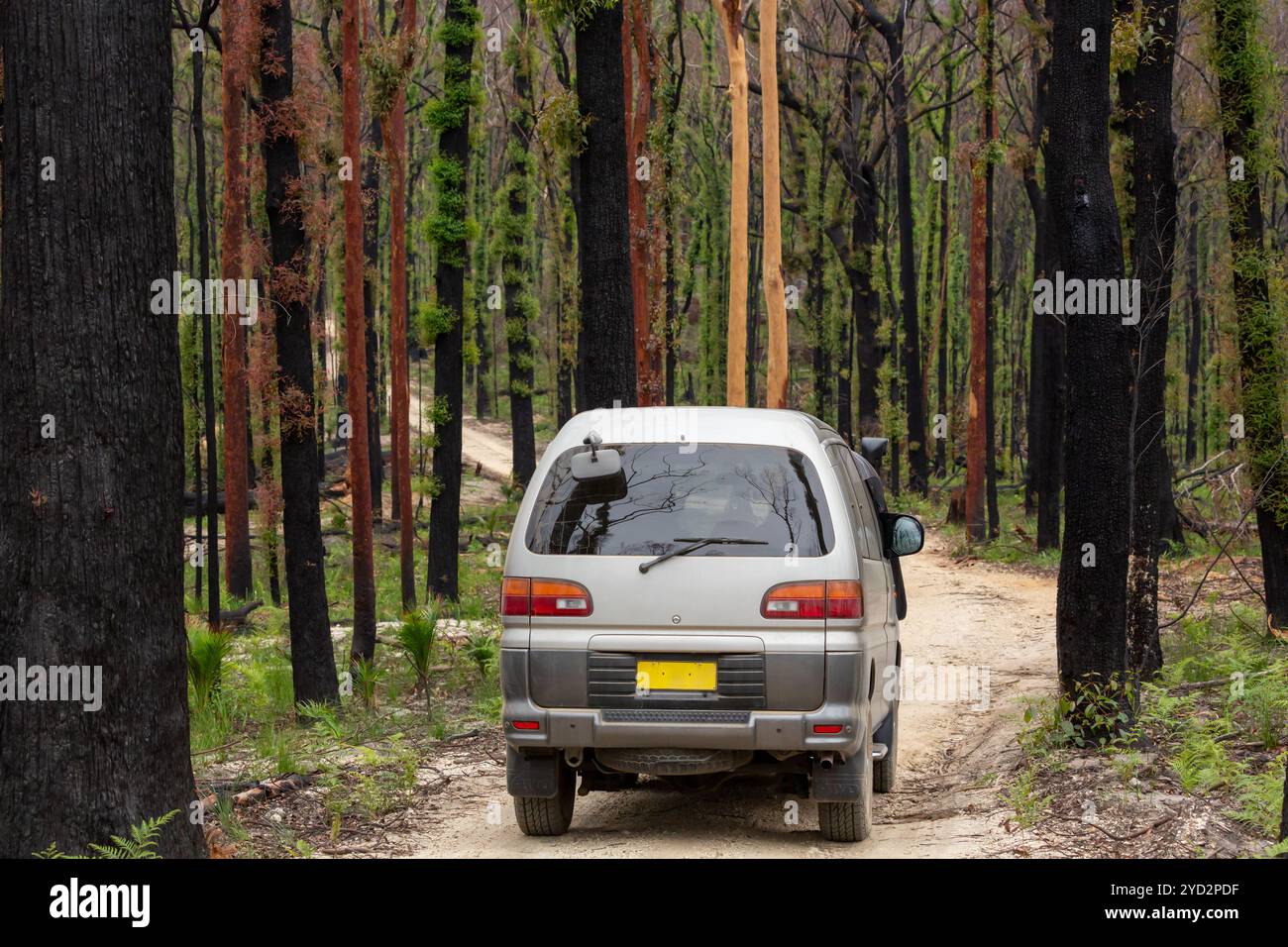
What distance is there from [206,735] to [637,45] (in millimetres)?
19666

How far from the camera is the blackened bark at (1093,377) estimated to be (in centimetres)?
902

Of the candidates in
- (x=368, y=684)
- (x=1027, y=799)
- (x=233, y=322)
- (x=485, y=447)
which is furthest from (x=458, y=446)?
(x=485, y=447)

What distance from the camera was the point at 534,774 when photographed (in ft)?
22.7

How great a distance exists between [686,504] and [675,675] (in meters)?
0.87

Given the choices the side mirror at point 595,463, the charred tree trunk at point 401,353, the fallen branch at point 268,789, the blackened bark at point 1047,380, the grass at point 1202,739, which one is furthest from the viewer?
the blackened bark at point 1047,380

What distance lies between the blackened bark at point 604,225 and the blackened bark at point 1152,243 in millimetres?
4694

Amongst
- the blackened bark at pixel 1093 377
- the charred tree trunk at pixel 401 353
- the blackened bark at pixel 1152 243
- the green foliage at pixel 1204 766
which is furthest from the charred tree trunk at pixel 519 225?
the green foliage at pixel 1204 766

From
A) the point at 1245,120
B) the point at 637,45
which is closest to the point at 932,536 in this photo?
the point at 637,45

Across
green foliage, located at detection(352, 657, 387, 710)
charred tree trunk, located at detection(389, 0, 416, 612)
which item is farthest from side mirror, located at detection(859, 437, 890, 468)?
charred tree trunk, located at detection(389, 0, 416, 612)

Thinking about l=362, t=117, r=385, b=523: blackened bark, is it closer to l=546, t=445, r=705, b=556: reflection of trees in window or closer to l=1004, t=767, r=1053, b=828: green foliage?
l=1004, t=767, r=1053, b=828: green foliage

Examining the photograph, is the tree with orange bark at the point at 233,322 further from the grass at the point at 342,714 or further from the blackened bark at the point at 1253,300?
the blackened bark at the point at 1253,300

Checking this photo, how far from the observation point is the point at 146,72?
6.05m

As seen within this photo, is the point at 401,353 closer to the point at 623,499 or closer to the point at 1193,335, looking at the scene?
the point at 623,499
